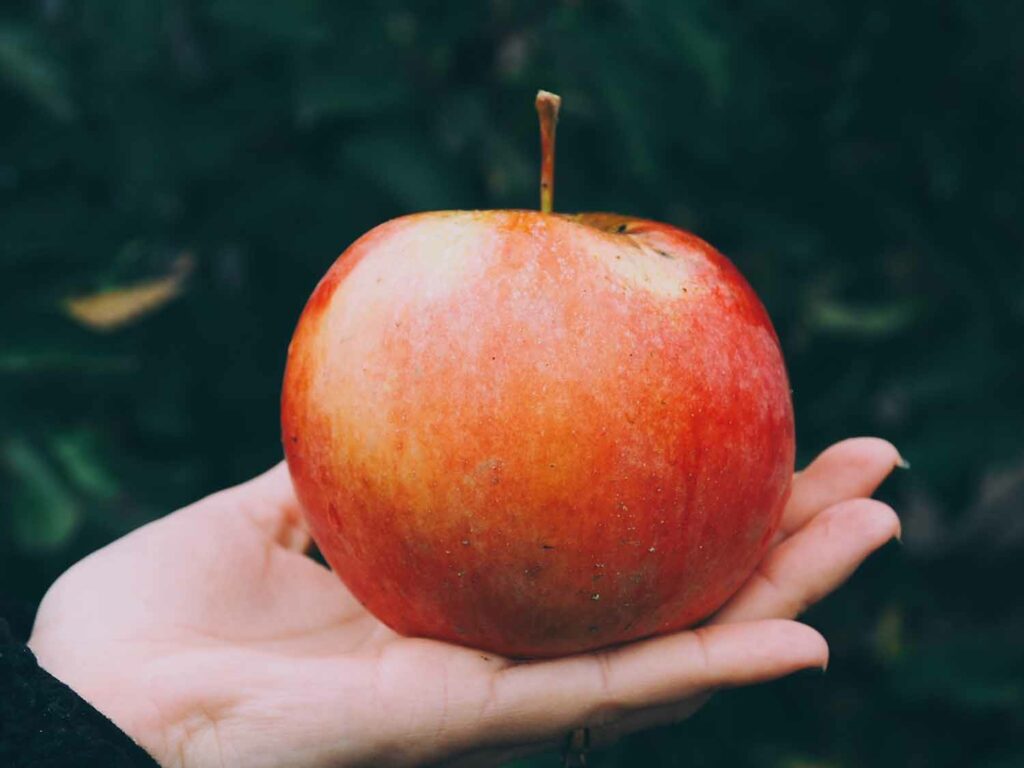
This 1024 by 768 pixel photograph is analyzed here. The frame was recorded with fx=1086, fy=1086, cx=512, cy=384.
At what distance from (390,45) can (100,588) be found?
102 centimetres

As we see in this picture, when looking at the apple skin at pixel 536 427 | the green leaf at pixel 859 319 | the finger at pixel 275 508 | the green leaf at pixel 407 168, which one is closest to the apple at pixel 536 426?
the apple skin at pixel 536 427

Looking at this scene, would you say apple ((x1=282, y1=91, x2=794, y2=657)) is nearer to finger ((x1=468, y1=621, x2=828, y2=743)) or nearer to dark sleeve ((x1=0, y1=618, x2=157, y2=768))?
finger ((x1=468, y1=621, x2=828, y2=743))

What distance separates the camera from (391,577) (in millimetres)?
1148

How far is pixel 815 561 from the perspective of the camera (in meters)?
1.22

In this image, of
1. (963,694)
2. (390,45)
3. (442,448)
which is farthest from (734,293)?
(963,694)

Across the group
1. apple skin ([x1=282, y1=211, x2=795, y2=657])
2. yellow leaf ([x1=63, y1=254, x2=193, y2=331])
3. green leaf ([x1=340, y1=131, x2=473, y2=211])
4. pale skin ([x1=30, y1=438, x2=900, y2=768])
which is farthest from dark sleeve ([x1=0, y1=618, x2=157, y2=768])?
green leaf ([x1=340, y1=131, x2=473, y2=211])

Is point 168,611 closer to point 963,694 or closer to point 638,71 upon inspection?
point 638,71

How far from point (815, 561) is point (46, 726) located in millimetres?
812

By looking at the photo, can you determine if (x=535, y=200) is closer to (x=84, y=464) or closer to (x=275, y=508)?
(x=275, y=508)

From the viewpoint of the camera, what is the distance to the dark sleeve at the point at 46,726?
3.26 feet

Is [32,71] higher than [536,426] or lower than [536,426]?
higher

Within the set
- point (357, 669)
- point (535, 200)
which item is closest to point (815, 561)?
point (357, 669)

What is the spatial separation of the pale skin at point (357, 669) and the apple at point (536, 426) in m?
0.06

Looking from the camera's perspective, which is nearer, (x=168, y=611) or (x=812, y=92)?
(x=168, y=611)
